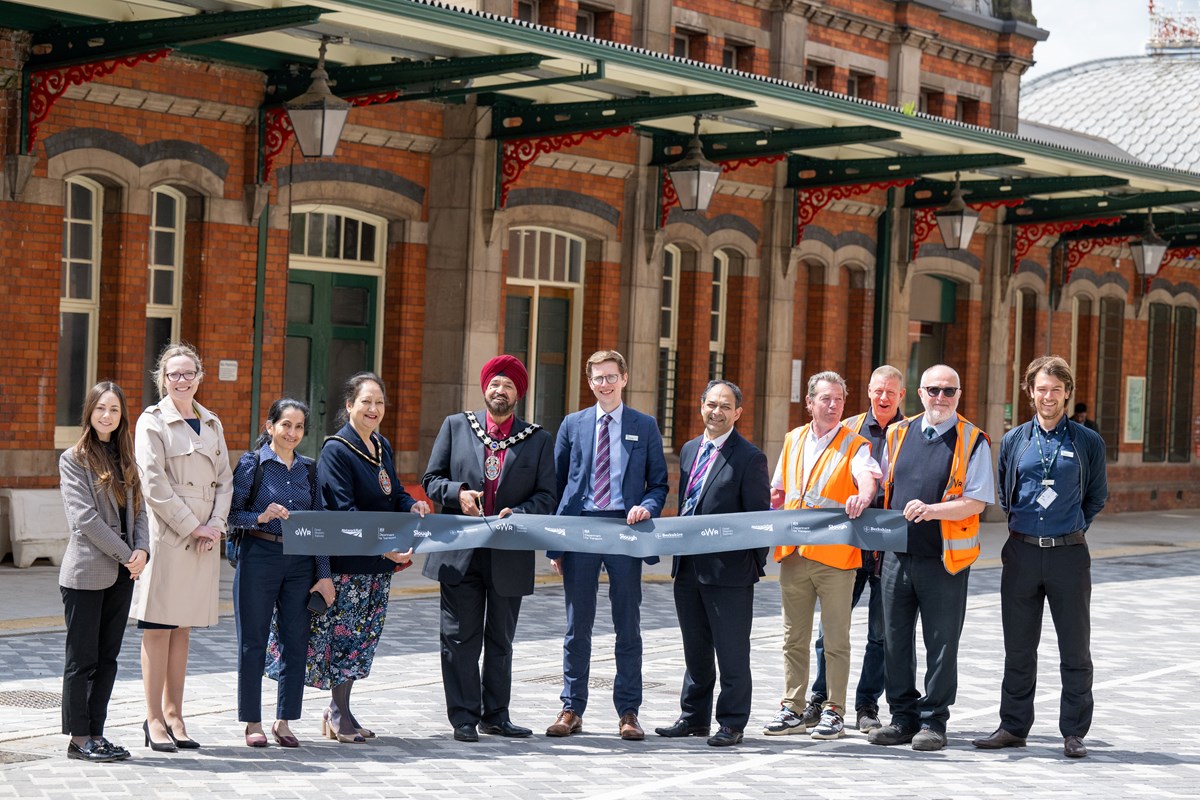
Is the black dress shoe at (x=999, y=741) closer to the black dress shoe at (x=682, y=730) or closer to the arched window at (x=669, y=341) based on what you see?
the black dress shoe at (x=682, y=730)

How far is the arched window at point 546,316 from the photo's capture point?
19562 mm

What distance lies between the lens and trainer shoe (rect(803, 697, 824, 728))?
917 centimetres

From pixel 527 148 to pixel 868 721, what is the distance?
9.75 meters

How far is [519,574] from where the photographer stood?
28.7 ft

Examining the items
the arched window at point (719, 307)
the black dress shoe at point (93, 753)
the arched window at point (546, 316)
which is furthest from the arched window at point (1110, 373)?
the black dress shoe at point (93, 753)

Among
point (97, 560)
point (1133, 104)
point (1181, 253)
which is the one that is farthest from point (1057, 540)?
point (1133, 104)

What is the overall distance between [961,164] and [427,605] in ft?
32.7

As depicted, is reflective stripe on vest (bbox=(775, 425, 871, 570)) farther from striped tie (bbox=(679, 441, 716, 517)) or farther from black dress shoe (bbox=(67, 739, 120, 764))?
black dress shoe (bbox=(67, 739, 120, 764))

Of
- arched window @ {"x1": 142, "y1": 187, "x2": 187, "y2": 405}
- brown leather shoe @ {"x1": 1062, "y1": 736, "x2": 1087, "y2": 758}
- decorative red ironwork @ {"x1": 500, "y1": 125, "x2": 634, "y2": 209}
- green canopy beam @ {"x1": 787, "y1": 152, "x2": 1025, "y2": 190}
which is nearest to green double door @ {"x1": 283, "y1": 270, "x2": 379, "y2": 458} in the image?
arched window @ {"x1": 142, "y1": 187, "x2": 187, "y2": 405}

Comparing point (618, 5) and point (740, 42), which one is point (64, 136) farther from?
point (740, 42)

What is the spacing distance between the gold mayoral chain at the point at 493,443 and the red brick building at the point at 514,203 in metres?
5.62

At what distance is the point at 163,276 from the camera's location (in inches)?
631

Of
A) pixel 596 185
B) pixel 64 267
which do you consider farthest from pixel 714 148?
pixel 64 267

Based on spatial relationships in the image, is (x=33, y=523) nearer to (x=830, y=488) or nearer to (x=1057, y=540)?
(x=830, y=488)
